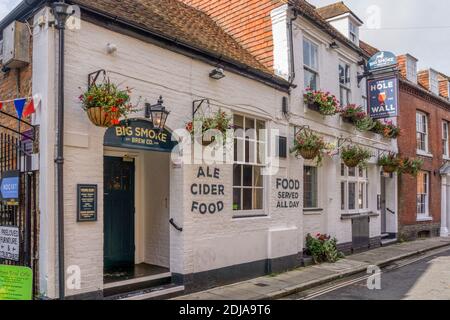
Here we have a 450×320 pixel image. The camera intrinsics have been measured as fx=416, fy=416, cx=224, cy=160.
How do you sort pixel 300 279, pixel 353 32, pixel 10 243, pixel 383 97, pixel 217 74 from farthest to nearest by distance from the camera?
pixel 353 32 → pixel 383 97 → pixel 300 279 → pixel 217 74 → pixel 10 243

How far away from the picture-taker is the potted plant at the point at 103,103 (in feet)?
19.2

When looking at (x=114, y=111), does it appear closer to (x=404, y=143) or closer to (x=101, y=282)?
(x=101, y=282)

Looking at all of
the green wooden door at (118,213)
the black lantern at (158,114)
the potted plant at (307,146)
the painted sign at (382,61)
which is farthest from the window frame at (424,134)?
the black lantern at (158,114)

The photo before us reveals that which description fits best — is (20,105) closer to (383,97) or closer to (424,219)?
(383,97)

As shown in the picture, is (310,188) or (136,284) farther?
(310,188)

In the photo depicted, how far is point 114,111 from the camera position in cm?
590

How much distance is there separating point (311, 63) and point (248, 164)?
429cm

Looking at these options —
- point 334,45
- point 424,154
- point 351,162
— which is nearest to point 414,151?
point 424,154

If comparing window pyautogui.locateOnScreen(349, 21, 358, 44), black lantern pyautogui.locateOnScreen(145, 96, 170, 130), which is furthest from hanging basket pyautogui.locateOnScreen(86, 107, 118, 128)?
window pyautogui.locateOnScreen(349, 21, 358, 44)

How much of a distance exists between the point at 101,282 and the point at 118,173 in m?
2.46

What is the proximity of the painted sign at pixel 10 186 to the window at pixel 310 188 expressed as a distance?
24.8 feet

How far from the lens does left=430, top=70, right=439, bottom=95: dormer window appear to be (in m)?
19.8

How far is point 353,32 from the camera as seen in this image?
14.4 meters

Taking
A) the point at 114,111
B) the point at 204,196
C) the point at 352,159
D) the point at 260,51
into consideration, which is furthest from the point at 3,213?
the point at 352,159
